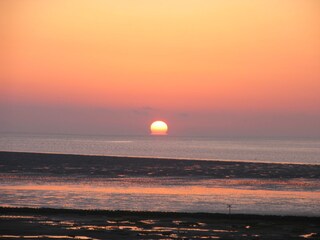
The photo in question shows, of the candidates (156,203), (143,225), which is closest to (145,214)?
(143,225)

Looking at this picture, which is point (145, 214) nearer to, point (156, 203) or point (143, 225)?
point (143, 225)

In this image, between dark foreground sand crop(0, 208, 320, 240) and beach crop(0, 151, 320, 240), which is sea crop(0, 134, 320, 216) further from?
dark foreground sand crop(0, 208, 320, 240)

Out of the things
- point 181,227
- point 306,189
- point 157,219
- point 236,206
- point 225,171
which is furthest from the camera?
point 225,171

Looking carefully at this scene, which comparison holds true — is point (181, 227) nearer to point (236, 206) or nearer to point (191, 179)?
point (236, 206)

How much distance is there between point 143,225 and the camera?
122 ft

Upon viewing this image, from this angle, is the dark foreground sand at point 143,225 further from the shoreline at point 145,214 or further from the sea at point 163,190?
the sea at point 163,190

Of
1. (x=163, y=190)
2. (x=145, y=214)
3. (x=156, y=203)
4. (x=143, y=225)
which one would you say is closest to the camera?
(x=143, y=225)

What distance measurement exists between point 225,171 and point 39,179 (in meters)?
31.0

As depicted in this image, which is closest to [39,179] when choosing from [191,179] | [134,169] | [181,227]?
[191,179]

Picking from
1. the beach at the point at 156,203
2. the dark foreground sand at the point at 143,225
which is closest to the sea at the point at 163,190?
the beach at the point at 156,203

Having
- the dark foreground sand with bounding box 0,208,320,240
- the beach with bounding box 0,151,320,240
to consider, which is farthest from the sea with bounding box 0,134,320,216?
the dark foreground sand with bounding box 0,208,320,240

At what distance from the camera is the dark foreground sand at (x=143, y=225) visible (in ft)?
110

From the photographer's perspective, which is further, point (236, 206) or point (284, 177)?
point (284, 177)

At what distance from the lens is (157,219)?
131 ft
